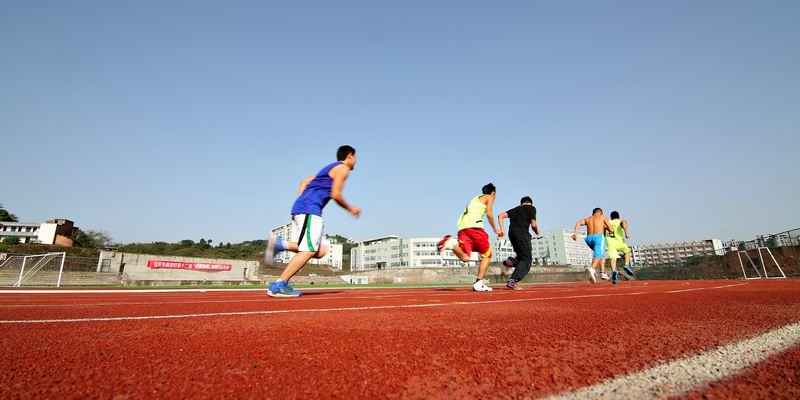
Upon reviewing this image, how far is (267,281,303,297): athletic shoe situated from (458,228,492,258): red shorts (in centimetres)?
303

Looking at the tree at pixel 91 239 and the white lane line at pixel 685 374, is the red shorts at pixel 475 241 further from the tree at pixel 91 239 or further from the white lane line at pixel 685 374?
the tree at pixel 91 239

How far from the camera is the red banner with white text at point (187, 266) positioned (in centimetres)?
3216

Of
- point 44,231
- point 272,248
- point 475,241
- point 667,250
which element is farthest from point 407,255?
point 667,250

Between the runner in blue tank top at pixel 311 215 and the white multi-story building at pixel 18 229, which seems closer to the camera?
the runner in blue tank top at pixel 311 215

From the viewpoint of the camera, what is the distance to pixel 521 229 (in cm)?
737

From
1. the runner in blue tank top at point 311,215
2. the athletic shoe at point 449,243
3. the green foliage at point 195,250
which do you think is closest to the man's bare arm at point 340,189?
the runner in blue tank top at point 311,215

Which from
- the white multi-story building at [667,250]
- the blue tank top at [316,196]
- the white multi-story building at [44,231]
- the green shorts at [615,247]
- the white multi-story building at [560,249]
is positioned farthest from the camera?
the white multi-story building at [667,250]

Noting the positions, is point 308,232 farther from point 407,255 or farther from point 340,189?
point 407,255

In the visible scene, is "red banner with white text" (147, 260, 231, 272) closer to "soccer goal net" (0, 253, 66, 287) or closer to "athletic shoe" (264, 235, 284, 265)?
"soccer goal net" (0, 253, 66, 287)

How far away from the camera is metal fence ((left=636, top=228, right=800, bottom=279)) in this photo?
50.1 feet

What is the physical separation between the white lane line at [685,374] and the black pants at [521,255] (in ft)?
17.7

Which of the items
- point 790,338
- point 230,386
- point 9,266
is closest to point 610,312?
point 790,338

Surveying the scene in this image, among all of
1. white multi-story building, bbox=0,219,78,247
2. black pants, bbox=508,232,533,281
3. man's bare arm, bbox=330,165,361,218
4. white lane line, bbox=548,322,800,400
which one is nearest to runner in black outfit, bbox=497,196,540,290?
black pants, bbox=508,232,533,281

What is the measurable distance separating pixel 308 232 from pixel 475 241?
122 inches
